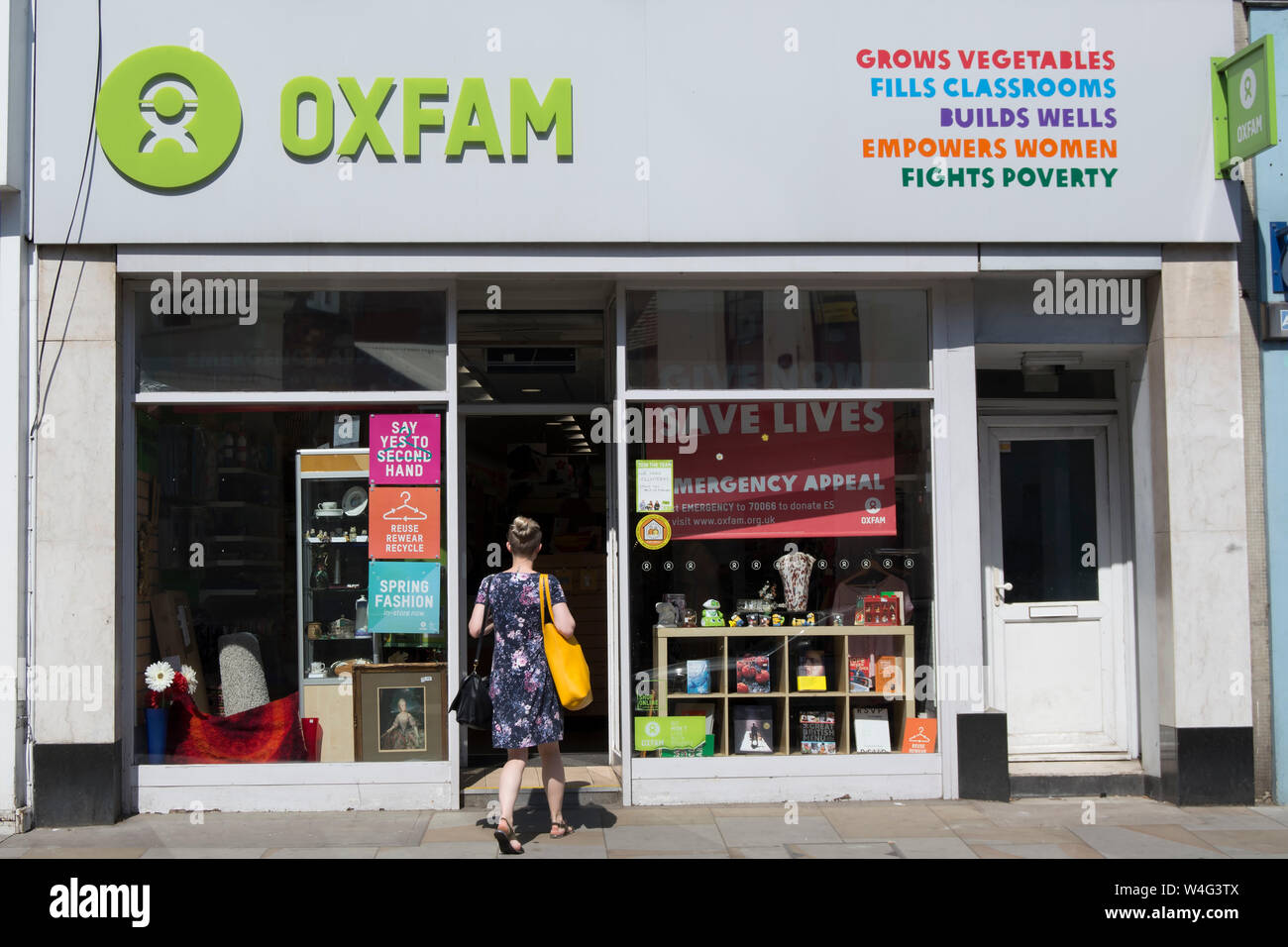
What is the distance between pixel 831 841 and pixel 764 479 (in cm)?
235

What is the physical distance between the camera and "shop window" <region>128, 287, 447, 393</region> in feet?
24.7

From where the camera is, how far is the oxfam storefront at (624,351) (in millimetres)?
7230

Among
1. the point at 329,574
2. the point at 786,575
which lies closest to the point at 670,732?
the point at 786,575

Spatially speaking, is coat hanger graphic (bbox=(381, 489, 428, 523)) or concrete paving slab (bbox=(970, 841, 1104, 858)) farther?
coat hanger graphic (bbox=(381, 489, 428, 523))

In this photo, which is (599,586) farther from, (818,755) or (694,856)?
(694,856)

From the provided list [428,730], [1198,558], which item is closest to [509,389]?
[428,730]

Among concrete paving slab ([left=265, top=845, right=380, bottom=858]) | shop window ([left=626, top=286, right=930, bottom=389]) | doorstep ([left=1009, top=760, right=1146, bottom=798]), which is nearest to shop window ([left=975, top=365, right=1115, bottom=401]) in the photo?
shop window ([left=626, top=286, right=930, bottom=389])

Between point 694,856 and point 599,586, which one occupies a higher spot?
point 599,586

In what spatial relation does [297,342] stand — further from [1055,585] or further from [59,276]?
[1055,585]

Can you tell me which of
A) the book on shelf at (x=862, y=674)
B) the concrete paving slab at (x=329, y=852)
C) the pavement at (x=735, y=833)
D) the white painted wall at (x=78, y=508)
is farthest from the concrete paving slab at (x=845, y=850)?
the white painted wall at (x=78, y=508)

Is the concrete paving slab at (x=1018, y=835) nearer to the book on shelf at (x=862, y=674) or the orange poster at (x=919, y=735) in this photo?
the orange poster at (x=919, y=735)

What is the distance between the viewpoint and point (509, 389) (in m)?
8.60

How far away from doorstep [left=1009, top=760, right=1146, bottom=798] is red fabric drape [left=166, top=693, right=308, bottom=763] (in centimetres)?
465

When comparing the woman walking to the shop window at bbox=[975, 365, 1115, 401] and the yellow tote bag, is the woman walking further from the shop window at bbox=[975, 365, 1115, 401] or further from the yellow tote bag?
the shop window at bbox=[975, 365, 1115, 401]
